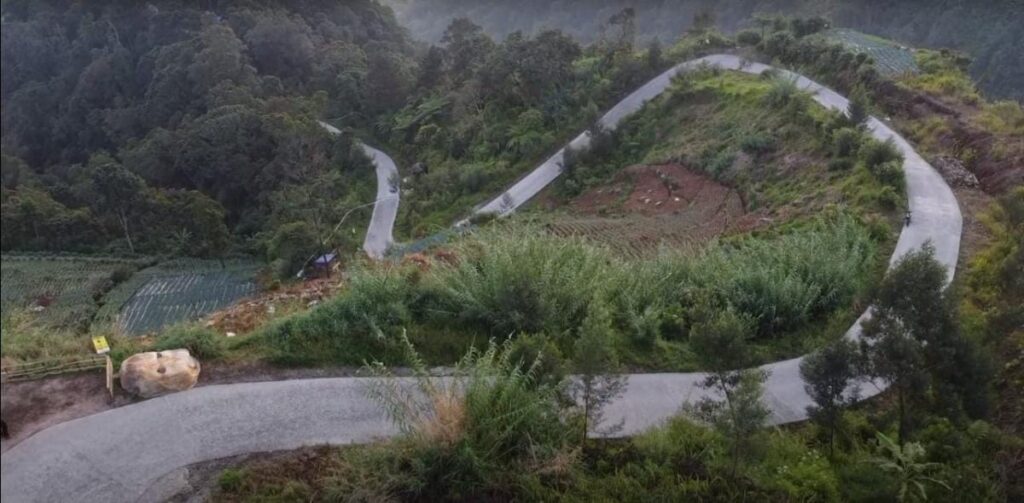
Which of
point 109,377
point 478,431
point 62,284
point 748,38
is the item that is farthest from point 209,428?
point 748,38

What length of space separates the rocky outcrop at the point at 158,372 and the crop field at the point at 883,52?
27.8 m

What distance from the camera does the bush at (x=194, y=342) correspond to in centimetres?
855

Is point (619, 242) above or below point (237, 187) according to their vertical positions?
below

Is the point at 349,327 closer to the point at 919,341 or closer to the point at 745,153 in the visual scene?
the point at 919,341

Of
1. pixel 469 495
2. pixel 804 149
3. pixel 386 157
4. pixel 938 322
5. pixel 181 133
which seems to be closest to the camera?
pixel 469 495

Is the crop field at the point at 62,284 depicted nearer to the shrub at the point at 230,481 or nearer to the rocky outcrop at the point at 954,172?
the shrub at the point at 230,481

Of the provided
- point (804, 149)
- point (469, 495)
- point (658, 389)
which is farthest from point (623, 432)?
point (804, 149)

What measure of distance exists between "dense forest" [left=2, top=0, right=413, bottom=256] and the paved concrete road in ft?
3.07

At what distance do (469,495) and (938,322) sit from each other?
17.9 feet

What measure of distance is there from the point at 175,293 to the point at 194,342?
1.52 metres

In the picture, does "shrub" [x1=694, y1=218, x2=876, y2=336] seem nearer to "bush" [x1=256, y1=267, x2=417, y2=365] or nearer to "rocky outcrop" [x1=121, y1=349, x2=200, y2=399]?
"bush" [x1=256, y1=267, x2=417, y2=365]

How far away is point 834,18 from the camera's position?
54.4 m

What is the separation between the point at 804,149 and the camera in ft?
72.1

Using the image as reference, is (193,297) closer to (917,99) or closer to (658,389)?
(658,389)
